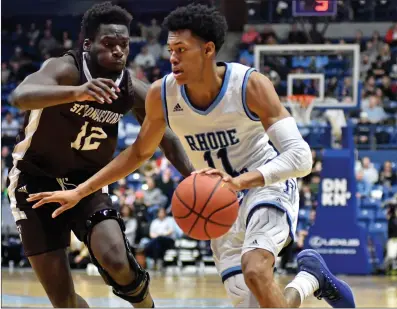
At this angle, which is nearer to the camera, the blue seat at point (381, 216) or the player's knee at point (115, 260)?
the player's knee at point (115, 260)

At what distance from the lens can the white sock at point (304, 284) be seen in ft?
17.4

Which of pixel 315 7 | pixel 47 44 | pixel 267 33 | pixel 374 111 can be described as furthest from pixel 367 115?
pixel 47 44

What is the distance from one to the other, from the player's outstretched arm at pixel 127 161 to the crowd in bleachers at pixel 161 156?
25.6ft

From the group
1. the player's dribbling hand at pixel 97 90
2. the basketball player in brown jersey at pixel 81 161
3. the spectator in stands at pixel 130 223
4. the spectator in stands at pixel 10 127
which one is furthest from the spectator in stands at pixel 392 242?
the player's dribbling hand at pixel 97 90

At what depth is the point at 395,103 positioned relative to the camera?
16938mm

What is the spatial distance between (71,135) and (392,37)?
14.8 meters

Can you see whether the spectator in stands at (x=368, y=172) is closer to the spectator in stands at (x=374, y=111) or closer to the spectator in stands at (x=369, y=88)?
the spectator in stands at (x=374, y=111)

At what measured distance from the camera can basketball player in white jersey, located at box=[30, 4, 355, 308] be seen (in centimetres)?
439

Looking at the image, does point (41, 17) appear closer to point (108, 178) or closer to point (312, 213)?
point (312, 213)

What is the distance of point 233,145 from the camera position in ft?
15.4

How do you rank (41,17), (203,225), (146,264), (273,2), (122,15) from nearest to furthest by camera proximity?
(203,225), (122,15), (146,264), (273,2), (41,17)

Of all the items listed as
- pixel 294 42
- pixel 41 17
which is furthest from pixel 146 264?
pixel 41 17

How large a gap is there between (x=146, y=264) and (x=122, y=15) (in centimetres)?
825

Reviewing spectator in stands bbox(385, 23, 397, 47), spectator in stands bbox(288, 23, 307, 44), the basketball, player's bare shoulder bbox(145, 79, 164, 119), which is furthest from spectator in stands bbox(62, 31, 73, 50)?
the basketball
